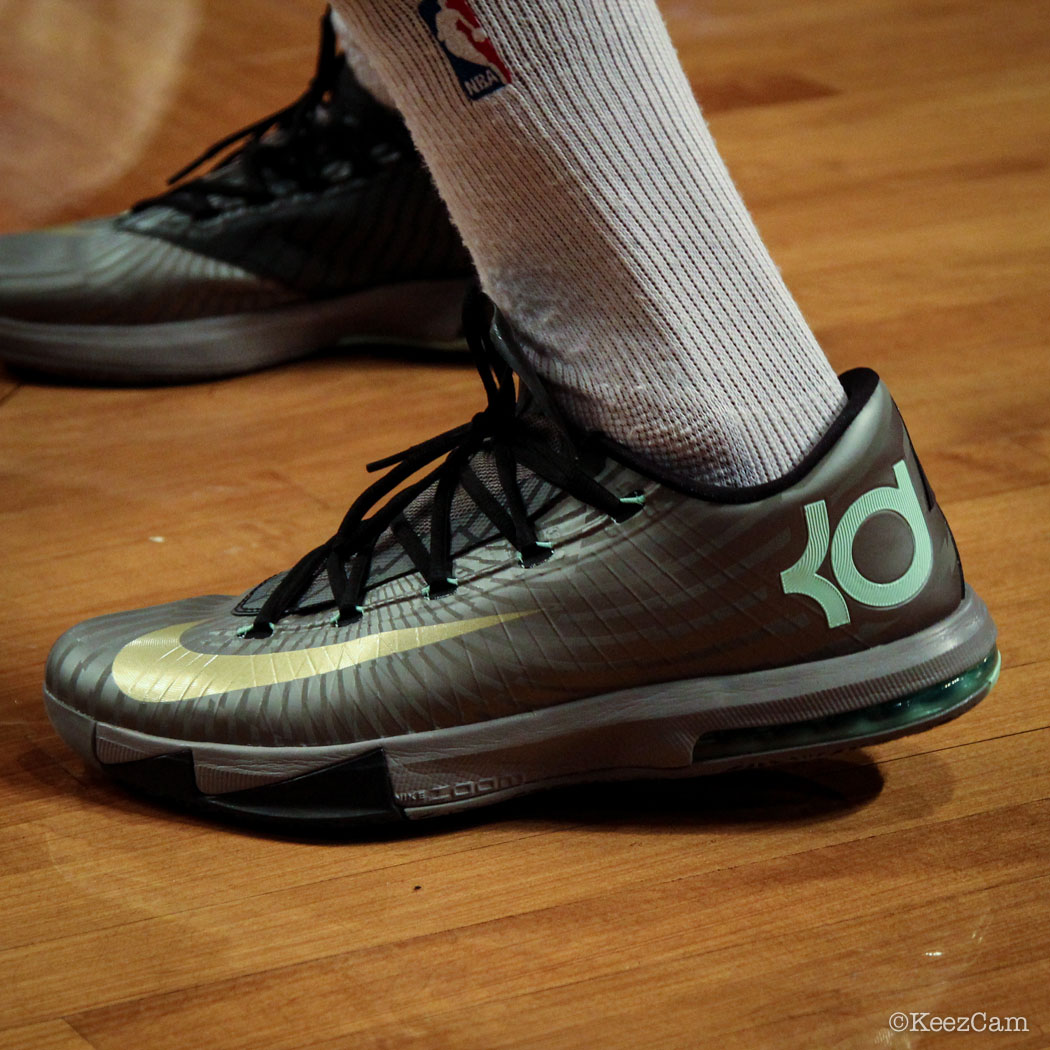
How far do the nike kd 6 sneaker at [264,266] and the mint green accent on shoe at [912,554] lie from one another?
622mm

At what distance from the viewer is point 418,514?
2.02 ft

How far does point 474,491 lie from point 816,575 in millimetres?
158

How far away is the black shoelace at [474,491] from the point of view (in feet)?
1.86

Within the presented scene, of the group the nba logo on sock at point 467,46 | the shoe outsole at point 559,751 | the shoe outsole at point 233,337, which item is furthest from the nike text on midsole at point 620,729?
the shoe outsole at point 233,337

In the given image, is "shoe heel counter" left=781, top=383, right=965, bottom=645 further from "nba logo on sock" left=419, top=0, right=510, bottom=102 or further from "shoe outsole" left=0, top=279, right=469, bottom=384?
"shoe outsole" left=0, top=279, right=469, bottom=384

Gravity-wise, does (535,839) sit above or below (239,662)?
below

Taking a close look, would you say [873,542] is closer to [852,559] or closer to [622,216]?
[852,559]

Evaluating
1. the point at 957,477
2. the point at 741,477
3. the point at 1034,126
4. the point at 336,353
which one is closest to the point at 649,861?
the point at 741,477

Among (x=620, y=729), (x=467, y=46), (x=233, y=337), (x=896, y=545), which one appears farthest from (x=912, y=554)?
(x=233, y=337)

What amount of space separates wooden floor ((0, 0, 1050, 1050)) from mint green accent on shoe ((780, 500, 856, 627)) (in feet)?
0.33

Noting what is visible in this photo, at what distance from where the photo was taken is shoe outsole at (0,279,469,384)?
1105mm

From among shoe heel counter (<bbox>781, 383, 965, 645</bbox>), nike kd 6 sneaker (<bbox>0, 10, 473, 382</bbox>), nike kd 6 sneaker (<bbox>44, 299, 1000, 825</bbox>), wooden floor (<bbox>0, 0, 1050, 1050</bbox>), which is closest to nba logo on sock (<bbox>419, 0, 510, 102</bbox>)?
nike kd 6 sneaker (<bbox>44, 299, 1000, 825</bbox>)

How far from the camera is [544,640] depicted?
1.85 ft

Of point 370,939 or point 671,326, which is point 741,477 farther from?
point 370,939
